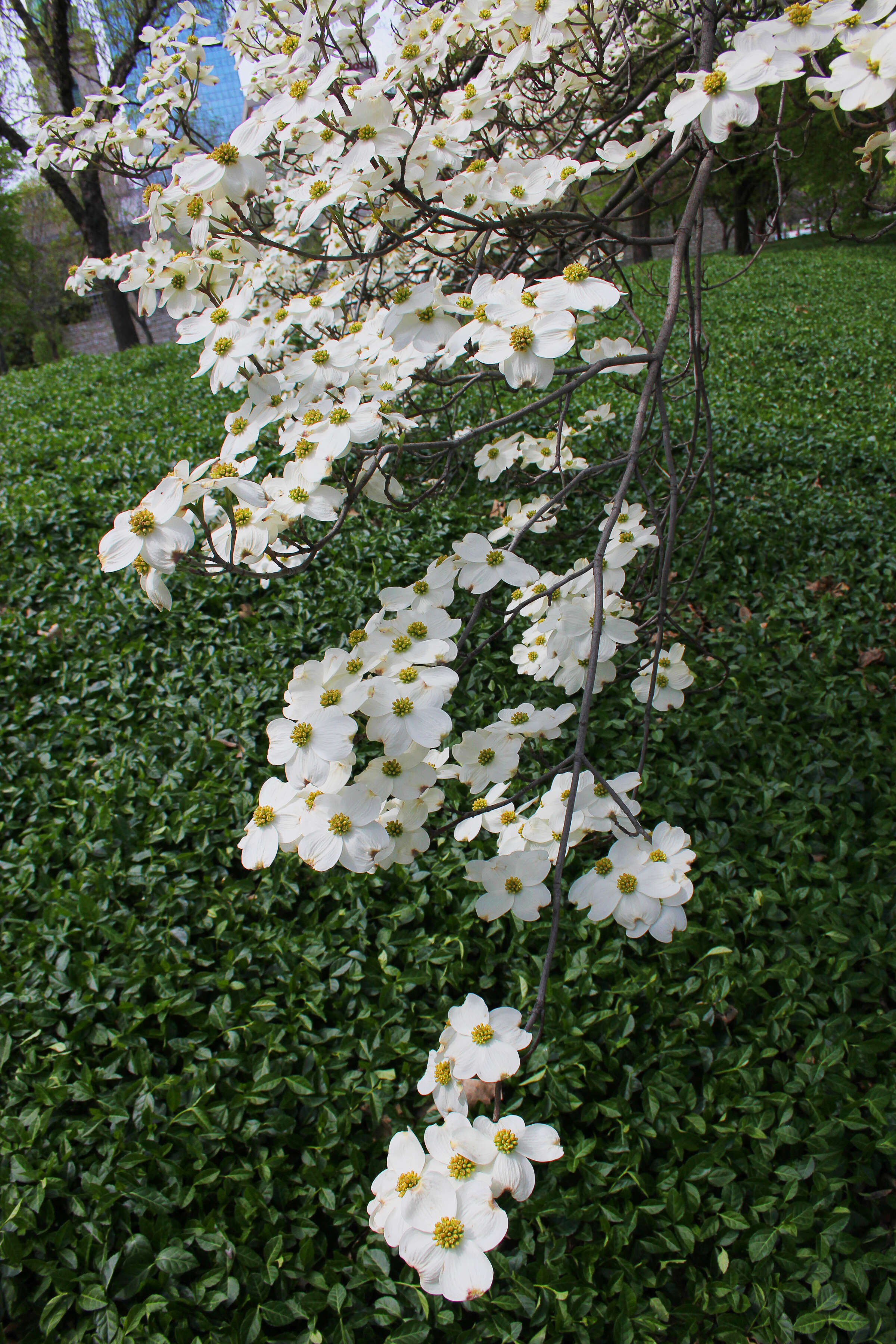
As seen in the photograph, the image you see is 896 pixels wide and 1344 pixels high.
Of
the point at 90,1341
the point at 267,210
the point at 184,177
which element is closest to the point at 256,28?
the point at 267,210

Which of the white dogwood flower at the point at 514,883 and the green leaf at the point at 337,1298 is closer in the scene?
the white dogwood flower at the point at 514,883

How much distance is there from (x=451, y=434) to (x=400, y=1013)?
1.62m

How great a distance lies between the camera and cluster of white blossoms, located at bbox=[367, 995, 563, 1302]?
0.79 metres

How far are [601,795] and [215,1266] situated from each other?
4.58ft

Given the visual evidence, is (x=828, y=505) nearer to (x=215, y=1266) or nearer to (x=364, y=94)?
(x=364, y=94)

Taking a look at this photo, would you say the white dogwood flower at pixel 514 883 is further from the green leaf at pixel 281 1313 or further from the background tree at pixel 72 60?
the background tree at pixel 72 60

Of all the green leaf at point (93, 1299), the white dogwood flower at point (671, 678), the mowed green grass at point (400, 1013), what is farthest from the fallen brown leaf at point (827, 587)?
the green leaf at point (93, 1299)

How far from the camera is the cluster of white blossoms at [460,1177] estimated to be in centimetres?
79

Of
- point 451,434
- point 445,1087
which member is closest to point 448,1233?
point 445,1087

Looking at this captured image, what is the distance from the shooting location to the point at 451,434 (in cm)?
223

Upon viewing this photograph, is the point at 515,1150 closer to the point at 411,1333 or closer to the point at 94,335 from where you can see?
the point at 411,1333

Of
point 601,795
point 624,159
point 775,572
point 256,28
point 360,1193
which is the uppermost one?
point 256,28

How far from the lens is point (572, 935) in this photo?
2.21 metres

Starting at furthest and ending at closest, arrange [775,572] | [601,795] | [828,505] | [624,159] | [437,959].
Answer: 1. [828,505]
2. [775,572]
3. [437,959]
4. [624,159]
5. [601,795]
